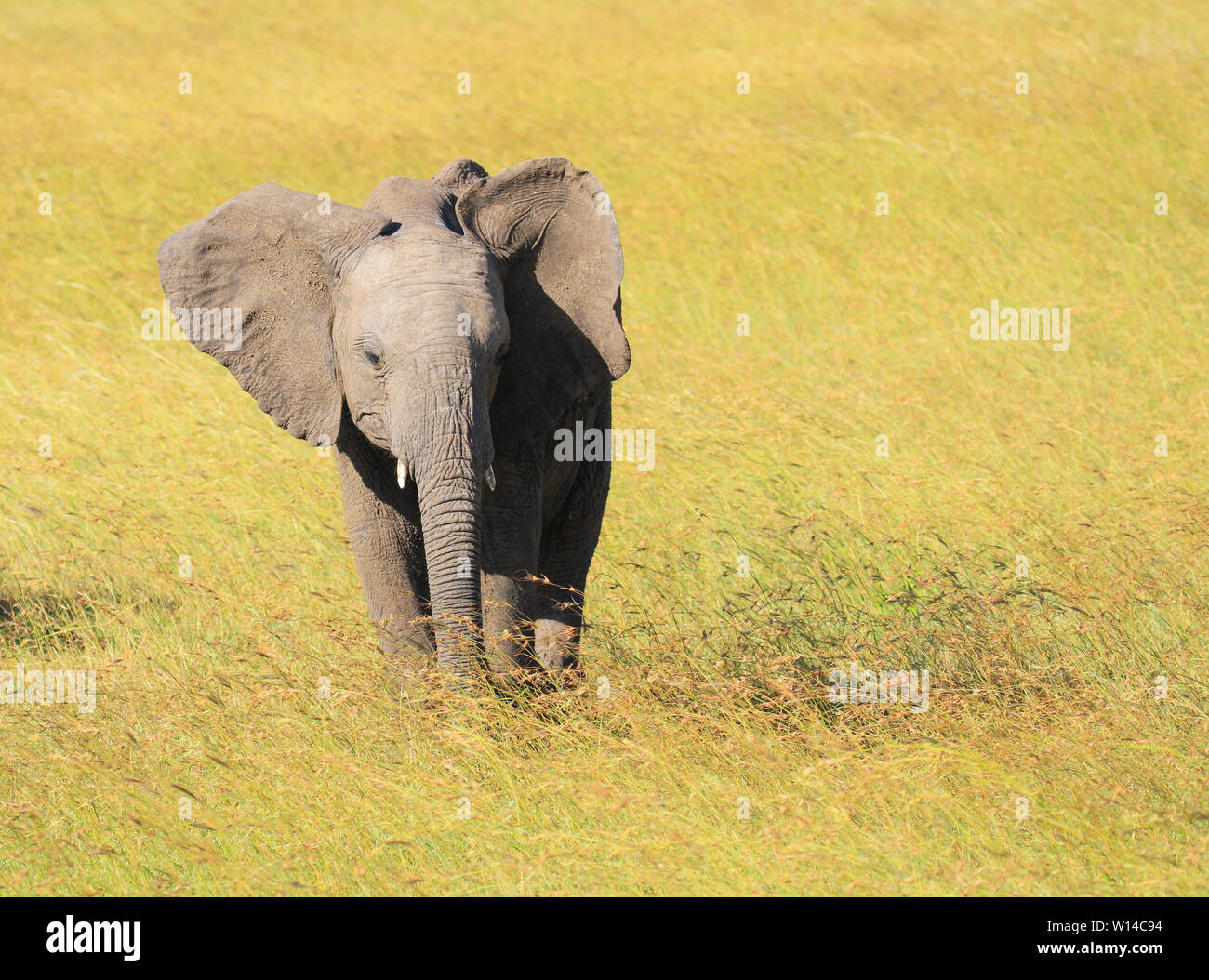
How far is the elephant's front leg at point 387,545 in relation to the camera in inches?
248

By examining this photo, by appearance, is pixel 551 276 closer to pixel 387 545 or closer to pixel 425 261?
pixel 425 261

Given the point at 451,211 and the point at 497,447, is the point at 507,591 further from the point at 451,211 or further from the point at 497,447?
the point at 451,211

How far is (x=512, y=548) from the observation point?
6.35m

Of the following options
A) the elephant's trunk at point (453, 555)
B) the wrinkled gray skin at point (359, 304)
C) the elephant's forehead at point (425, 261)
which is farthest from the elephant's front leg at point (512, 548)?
the elephant's forehead at point (425, 261)

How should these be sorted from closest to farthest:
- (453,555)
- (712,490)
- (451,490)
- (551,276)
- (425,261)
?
(451,490) → (453,555) → (425,261) → (551,276) → (712,490)

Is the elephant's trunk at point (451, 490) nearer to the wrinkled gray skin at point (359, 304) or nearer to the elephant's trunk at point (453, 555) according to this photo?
the elephant's trunk at point (453, 555)

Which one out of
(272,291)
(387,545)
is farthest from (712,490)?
(272,291)

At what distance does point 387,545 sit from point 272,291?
116 centimetres

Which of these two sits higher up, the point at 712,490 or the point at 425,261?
the point at 425,261

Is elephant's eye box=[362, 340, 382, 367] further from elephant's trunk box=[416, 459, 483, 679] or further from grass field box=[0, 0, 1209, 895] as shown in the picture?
grass field box=[0, 0, 1209, 895]

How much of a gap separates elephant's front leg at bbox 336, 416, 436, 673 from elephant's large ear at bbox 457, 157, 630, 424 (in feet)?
1.97

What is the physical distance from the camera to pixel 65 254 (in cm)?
1561

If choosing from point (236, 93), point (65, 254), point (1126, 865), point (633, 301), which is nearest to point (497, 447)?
point (1126, 865)

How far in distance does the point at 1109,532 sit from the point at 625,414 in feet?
13.1
